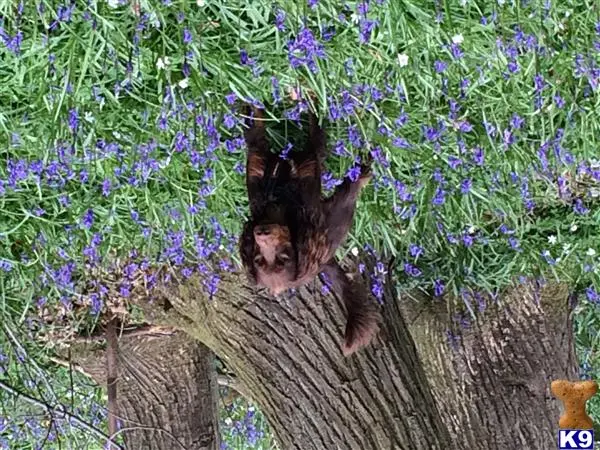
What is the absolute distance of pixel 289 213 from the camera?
1463mm

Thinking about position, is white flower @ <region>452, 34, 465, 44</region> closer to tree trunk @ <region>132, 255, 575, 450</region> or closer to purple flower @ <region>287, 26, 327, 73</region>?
purple flower @ <region>287, 26, 327, 73</region>

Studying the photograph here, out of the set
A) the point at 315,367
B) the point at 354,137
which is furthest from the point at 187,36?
the point at 315,367

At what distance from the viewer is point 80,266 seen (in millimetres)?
1960

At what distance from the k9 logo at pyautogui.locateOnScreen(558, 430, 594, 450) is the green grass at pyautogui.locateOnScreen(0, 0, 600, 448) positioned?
19.4 inches

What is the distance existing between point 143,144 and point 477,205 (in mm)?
773

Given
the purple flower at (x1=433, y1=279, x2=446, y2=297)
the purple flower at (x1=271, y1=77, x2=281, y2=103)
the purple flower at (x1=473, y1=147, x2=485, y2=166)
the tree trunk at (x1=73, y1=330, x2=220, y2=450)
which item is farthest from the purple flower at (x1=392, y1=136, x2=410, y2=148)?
the tree trunk at (x1=73, y1=330, x2=220, y2=450)

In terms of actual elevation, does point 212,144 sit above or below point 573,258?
above

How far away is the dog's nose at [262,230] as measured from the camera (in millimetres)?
1363

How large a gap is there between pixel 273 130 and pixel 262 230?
297mm

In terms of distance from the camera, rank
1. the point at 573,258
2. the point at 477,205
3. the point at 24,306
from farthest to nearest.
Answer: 1. the point at 573,258
2. the point at 24,306
3. the point at 477,205

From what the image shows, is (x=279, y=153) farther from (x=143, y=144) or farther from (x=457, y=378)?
(x=457, y=378)

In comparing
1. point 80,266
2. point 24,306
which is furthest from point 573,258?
point 24,306

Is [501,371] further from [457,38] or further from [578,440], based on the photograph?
[457,38]

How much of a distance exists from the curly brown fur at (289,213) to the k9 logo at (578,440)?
19.4 inches
